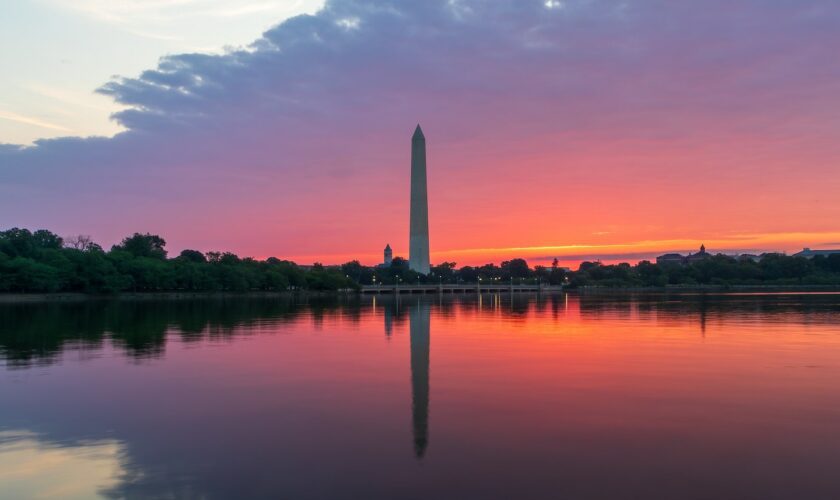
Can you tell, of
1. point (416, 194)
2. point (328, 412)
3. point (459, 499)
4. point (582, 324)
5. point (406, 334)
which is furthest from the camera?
point (416, 194)

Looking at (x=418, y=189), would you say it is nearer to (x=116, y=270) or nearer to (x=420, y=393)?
(x=116, y=270)

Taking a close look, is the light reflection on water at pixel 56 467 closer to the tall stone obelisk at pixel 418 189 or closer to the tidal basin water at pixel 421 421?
the tidal basin water at pixel 421 421

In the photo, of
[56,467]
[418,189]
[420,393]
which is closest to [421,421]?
[420,393]

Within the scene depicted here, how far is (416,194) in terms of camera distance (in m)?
147

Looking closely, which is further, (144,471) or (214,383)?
(214,383)

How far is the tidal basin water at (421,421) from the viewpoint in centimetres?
1022

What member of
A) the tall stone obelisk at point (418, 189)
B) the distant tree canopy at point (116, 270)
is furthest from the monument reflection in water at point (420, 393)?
the tall stone obelisk at point (418, 189)

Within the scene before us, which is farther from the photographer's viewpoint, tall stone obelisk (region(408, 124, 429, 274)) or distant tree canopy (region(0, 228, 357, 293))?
tall stone obelisk (region(408, 124, 429, 274))

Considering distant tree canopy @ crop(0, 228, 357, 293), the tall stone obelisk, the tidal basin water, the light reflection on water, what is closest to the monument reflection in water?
the tidal basin water

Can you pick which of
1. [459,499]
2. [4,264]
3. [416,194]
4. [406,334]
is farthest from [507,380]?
[416,194]

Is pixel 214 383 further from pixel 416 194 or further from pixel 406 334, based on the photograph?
pixel 416 194

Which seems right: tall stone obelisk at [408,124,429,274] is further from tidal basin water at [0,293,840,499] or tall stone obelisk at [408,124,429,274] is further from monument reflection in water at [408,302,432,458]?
tidal basin water at [0,293,840,499]

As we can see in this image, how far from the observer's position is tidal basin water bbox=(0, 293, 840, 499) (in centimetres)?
1022

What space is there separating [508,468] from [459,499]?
1676mm
